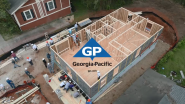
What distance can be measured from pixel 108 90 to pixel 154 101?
4.59 metres

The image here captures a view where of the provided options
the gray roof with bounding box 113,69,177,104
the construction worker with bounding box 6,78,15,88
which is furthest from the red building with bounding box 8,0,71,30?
the gray roof with bounding box 113,69,177,104

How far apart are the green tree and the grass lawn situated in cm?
1928

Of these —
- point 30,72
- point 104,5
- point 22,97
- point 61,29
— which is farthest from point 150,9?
point 22,97

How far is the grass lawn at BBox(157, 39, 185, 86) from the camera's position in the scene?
15.3m

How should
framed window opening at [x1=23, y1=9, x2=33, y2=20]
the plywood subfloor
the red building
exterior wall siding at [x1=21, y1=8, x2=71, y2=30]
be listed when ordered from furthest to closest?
1. exterior wall siding at [x1=21, y1=8, x2=71, y2=30]
2. framed window opening at [x1=23, y1=9, x2=33, y2=20]
3. the red building
4. the plywood subfloor

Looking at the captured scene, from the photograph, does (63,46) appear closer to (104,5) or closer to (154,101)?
(154,101)

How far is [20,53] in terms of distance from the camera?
17422 mm

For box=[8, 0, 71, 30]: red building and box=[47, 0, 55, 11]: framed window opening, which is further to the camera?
box=[47, 0, 55, 11]: framed window opening

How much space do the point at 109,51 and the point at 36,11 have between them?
12103mm

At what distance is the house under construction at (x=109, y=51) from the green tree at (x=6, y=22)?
8.60 metres

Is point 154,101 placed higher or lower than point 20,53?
higher

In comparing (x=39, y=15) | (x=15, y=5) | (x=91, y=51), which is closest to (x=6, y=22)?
(x=15, y=5)

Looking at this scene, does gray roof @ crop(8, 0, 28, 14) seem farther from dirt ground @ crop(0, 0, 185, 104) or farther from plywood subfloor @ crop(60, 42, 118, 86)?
plywood subfloor @ crop(60, 42, 118, 86)

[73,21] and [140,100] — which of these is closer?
[140,100]
